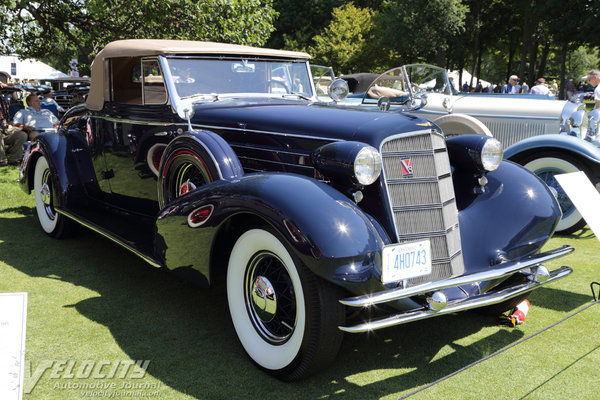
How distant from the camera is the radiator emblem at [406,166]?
3.18 metres

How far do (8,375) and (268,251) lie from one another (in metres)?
1.33

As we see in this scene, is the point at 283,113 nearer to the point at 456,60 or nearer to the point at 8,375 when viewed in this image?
the point at 8,375

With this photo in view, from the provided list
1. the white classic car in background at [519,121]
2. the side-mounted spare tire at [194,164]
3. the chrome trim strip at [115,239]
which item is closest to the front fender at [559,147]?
the white classic car in background at [519,121]

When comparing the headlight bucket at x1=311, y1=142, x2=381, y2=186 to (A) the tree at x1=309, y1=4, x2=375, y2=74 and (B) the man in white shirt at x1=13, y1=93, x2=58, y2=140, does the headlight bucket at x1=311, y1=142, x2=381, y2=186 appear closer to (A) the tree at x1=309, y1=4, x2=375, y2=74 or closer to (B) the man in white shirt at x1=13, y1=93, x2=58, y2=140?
(B) the man in white shirt at x1=13, y1=93, x2=58, y2=140

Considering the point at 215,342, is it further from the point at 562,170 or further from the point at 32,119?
the point at 32,119

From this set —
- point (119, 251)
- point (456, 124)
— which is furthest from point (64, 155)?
point (456, 124)

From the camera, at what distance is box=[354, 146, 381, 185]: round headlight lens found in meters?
2.90

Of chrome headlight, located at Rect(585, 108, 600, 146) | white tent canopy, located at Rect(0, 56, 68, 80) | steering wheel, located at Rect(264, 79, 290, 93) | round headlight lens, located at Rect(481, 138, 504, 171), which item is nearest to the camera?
round headlight lens, located at Rect(481, 138, 504, 171)

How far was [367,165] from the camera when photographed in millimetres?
2922

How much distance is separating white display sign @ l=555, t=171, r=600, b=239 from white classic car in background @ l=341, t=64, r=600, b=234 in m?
2.09

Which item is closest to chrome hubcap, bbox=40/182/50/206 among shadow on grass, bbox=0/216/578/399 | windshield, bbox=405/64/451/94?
shadow on grass, bbox=0/216/578/399

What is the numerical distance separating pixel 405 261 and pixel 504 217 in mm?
1225

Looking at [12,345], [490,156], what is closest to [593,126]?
[490,156]

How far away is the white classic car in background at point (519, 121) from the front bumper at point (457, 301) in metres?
2.84
